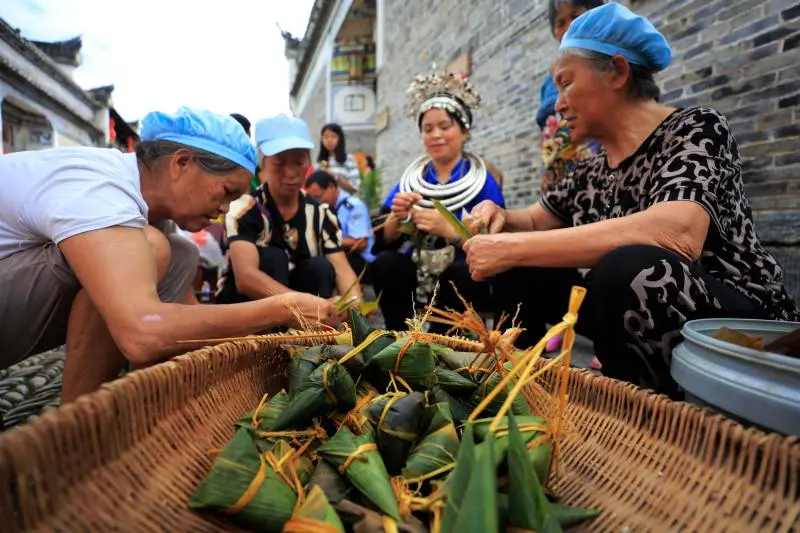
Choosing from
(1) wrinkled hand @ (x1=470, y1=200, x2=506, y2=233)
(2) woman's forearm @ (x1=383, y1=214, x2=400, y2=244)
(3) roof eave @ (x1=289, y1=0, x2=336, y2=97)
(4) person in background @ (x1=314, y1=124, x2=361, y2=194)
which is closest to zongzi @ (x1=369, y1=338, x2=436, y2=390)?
(1) wrinkled hand @ (x1=470, y1=200, x2=506, y2=233)

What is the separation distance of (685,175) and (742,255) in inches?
14.7

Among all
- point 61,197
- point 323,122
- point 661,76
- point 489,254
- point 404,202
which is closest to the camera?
point 61,197

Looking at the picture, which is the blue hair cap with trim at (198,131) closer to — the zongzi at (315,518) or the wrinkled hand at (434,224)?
the wrinkled hand at (434,224)

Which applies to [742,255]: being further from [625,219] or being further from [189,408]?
[189,408]

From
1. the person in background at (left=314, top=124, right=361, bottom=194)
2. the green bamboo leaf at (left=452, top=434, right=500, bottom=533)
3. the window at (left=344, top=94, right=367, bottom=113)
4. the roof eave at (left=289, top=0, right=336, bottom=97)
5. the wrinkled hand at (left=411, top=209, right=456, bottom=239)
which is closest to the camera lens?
Answer: the green bamboo leaf at (left=452, top=434, right=500, bottom=533)

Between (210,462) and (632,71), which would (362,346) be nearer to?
(210,462)

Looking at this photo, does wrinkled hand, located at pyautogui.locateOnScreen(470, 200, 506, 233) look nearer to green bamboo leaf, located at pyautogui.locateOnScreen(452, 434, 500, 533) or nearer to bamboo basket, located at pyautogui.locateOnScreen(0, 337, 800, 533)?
bamboo basket, located at pyautogui.locateOnScreen(0, 337, 800, 533)

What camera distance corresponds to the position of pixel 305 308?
156 cm

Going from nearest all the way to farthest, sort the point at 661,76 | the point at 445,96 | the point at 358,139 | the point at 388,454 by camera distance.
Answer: the point at 388,454
the point at 445,96
the point at 661,76
the point at 358,139

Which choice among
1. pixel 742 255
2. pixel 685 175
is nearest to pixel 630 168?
pixel 685 175

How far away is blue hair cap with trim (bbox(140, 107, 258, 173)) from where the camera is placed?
1.67m

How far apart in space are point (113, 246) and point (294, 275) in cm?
166

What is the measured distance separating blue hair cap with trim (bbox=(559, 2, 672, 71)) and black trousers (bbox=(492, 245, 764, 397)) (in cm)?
83

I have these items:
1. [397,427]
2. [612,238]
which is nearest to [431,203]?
[612,238]
